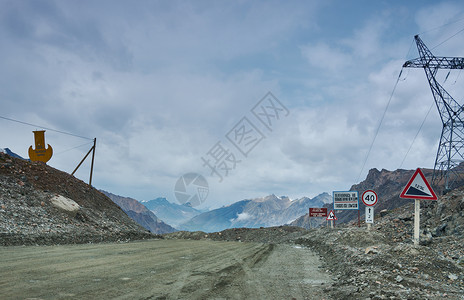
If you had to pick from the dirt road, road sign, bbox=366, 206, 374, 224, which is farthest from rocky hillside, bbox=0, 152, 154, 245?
road sign, bbox=366, 206, 374, 224

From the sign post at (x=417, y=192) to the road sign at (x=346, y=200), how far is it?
13549mm

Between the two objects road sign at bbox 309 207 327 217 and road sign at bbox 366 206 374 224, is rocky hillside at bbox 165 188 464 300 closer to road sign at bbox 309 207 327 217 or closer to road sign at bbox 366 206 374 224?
road sign at bbox 366 206 374 224

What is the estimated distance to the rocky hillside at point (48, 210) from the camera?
1753 cm

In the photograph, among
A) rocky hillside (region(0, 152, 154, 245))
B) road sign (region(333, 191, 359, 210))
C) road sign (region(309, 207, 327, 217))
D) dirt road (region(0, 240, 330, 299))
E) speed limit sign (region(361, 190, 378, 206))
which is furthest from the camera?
road sign (region(309, 207, 327, 217))

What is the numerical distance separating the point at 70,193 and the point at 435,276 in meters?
28.4

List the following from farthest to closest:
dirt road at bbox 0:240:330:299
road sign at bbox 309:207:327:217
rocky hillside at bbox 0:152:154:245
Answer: road sign at bbox 309:207:327:217 → rocky hillside at bbox 0:152:154:245 → dirt road at bbox 0:240:330:299

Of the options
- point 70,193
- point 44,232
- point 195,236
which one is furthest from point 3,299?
point 195,236

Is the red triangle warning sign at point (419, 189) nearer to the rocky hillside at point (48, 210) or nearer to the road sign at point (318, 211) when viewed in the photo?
the rocky hillside at point (48, 210)

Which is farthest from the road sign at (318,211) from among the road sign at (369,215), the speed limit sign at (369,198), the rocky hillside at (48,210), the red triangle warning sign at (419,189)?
the red triangle warning sign at (419,189)

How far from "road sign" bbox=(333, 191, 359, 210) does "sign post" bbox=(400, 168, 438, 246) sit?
533 inches

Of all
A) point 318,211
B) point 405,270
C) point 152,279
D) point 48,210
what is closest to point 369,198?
point 405,270

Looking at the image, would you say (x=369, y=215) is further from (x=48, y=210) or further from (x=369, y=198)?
(x=48, y=210)

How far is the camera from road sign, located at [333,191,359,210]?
24.3 m

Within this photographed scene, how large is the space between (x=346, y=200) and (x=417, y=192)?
46.0ft
